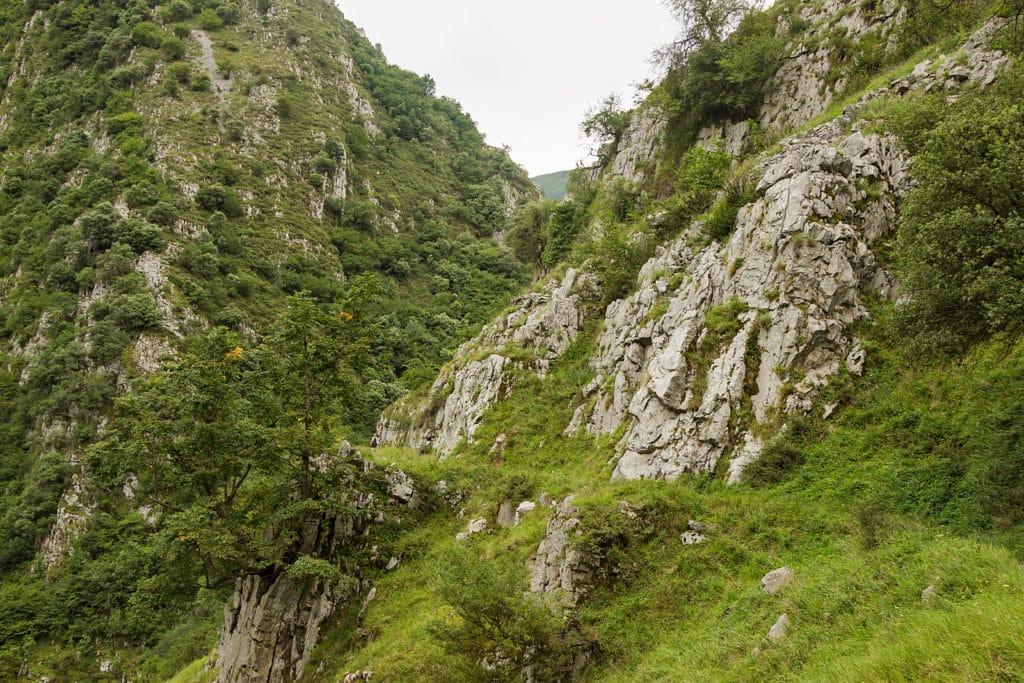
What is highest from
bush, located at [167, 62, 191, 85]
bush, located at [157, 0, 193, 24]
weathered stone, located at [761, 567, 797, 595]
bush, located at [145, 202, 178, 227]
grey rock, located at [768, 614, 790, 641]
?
bush, located at [157, 0, 193, 24]

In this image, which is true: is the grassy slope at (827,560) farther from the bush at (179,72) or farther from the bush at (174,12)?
the bush at (174,12)

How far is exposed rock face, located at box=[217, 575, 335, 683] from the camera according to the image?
16062 mm

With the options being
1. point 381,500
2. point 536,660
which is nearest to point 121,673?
point 381,500

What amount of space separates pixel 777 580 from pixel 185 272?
58.9 meters

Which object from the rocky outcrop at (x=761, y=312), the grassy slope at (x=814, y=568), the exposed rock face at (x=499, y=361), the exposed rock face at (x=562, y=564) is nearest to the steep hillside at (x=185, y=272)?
the exposed rock face at (x=499, y=361)

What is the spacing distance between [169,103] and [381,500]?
74.2m

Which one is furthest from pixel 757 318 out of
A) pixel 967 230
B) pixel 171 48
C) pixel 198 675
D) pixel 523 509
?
pixel 171 48

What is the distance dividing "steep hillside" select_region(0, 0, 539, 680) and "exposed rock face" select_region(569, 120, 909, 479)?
10.1m

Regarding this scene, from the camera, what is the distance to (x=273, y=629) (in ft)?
53.9

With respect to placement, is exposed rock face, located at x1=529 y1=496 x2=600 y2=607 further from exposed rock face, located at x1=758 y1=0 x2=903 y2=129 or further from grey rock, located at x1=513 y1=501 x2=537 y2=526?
exposed rock face, located at x1=758 y1=0 x2=903 y2=129

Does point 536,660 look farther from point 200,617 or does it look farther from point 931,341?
point 200,617

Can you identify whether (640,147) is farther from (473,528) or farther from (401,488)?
(473,528)

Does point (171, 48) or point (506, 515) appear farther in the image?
point (171, 48)

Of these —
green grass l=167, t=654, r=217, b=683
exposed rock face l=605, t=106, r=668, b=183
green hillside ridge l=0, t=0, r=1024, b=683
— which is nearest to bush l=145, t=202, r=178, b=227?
green hillside ridge l=0, t=0, r=1024, b=683
